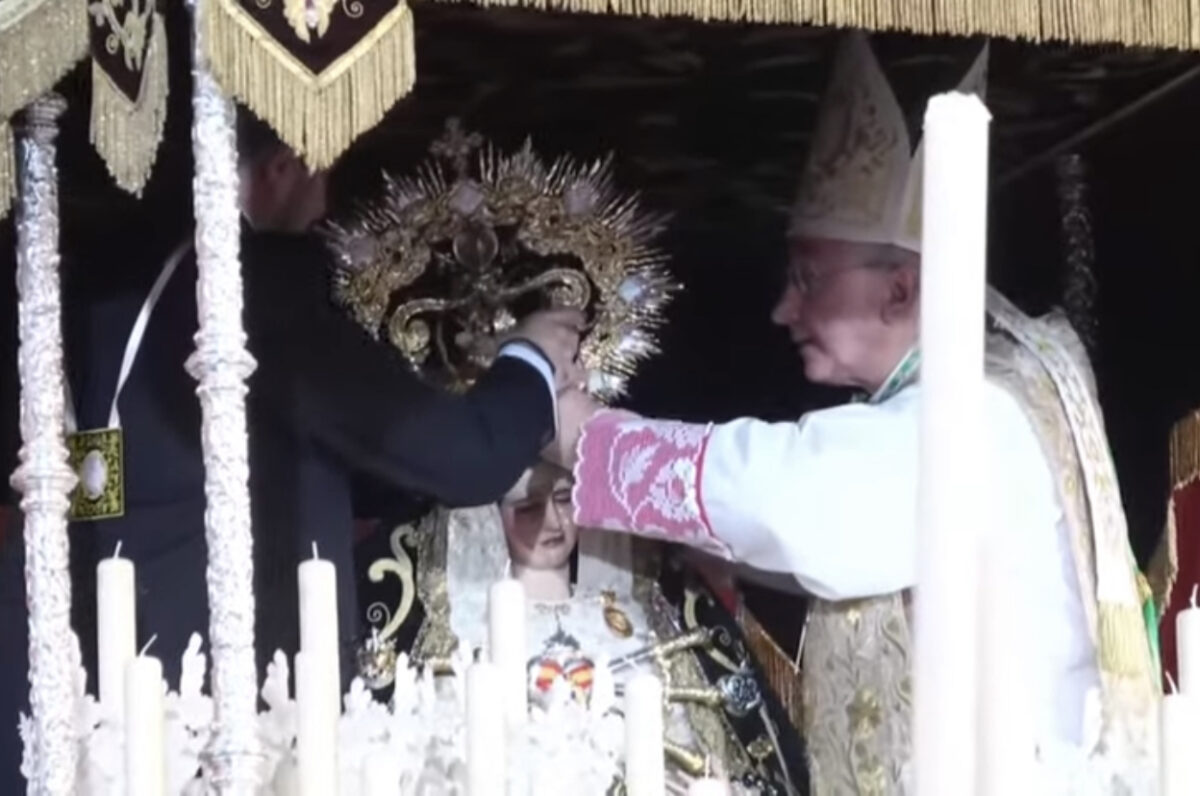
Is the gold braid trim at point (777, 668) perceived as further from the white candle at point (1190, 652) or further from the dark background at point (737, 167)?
the white candle at point (1190, 652)

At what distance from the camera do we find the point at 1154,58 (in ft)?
9.64

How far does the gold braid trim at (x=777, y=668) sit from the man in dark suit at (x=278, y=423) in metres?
0.45

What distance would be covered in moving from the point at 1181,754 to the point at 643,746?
45 centimetres

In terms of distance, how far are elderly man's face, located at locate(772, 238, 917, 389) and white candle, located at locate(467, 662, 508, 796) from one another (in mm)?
895

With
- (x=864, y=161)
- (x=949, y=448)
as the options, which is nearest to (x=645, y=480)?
(x=864, y=161)

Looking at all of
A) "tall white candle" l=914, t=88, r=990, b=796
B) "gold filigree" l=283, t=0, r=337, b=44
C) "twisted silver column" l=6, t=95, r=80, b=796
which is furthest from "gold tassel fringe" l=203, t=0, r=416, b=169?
"tall white candle" l=914, t=88, r=990, b=796

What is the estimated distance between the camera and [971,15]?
7.54ft

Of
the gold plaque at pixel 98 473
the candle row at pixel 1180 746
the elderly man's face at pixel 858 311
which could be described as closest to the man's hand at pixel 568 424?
the elderly man's face at pixel 858 311

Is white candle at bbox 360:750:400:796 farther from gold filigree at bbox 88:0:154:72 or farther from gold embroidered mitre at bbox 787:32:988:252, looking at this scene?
gold embroidered mitre at bbox 787:32:988:252

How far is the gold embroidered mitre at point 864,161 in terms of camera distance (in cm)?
273

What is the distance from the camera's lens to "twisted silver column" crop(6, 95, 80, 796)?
2.22 meters

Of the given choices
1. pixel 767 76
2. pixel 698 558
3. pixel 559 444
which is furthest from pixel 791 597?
pixel 767 76

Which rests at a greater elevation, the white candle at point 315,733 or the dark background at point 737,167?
the dark background at point 737,167

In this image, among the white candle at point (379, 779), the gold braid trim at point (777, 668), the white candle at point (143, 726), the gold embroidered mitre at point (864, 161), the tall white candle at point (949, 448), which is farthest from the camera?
the gold braid trim at point (777, 668)
